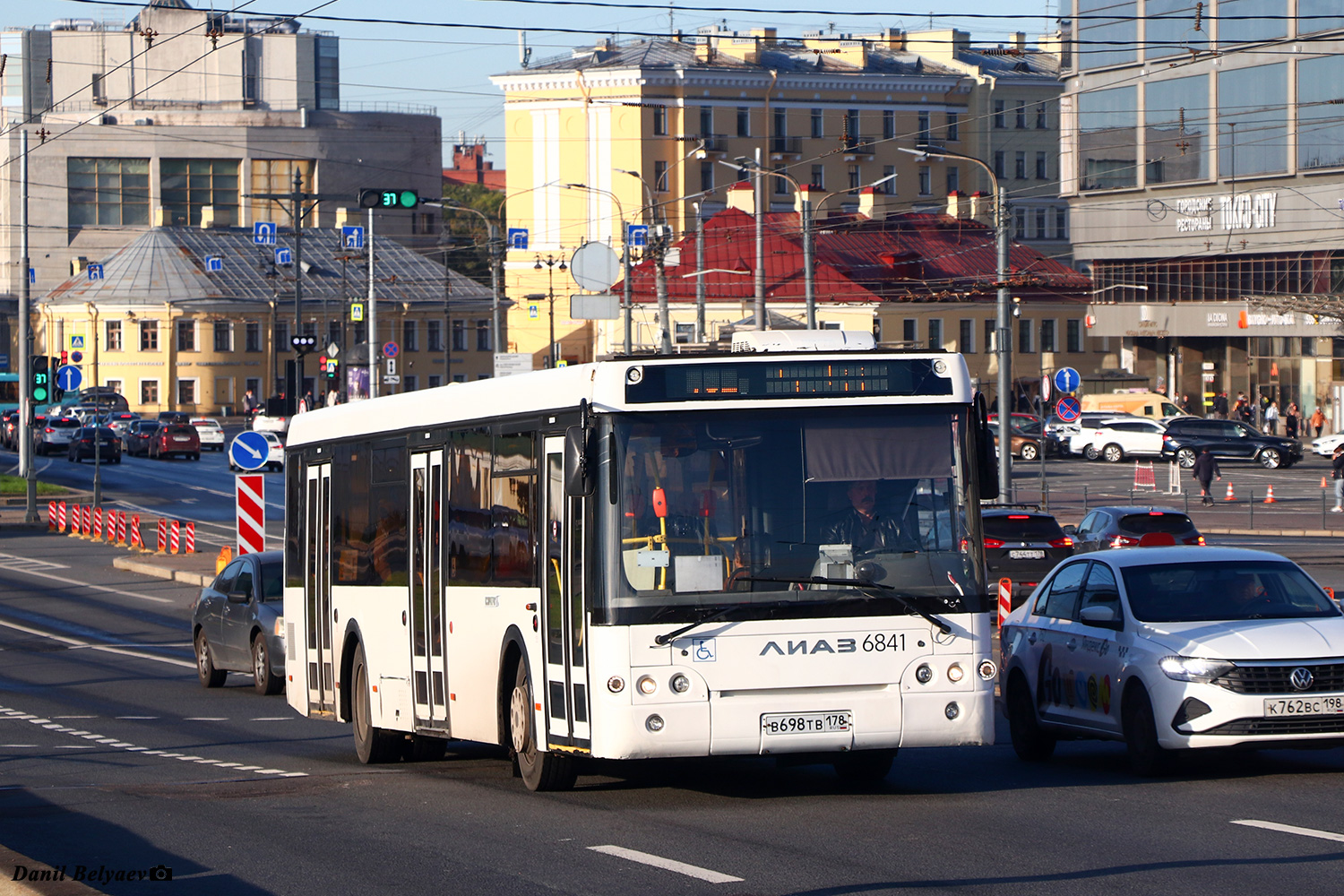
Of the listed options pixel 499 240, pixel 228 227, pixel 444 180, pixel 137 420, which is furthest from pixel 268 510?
pixel 444 180

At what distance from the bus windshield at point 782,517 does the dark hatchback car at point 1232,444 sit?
176ft

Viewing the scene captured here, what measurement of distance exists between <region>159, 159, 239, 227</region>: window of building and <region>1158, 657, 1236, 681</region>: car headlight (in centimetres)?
10901

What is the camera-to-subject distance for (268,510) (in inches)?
2000

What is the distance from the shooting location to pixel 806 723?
1018 centimetres

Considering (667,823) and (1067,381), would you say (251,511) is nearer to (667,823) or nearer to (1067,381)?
(667,823)

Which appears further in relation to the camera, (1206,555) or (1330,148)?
(1330,148)

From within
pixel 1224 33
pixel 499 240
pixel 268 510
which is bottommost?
pixel 268 510

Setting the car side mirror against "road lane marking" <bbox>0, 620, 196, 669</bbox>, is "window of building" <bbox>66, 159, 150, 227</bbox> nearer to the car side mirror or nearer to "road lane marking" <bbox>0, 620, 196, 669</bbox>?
"road lane marking" <bbox>0, 620, 196, 669</bbox>

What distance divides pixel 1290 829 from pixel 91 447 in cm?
6504

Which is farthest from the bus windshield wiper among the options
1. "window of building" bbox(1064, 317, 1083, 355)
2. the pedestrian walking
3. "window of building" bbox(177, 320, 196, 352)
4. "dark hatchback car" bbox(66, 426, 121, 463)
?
"window of building" bbox(177, 320, 196, 352)

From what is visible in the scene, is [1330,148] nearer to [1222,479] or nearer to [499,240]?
[1222,479]

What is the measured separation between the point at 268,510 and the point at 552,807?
41.4 metres

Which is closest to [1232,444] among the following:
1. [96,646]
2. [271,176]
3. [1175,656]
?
[96,646]

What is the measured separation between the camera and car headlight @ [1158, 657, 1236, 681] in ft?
36.2
